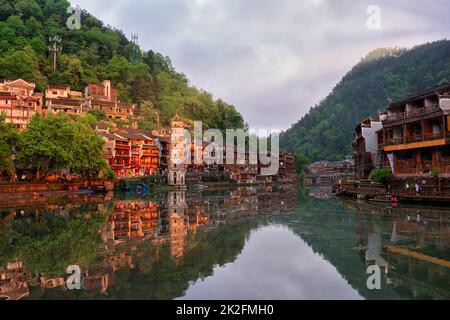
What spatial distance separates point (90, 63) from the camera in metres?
124

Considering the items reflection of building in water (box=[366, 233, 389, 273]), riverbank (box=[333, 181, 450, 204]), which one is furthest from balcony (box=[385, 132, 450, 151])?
reflection of building in water (box=[366, 233, 389, 273])

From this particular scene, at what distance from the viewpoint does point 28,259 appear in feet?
48.9

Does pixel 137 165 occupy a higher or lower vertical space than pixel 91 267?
higher

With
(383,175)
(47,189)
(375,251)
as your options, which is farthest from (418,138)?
(47,189)

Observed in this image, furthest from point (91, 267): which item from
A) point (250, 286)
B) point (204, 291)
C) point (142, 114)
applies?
point (142, 114)

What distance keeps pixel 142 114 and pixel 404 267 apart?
101 metres

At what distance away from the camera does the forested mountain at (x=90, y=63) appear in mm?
102688

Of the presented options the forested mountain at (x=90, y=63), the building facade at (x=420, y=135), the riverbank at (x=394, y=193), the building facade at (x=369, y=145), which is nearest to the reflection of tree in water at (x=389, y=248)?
the riverbank at (x=394, y=193)

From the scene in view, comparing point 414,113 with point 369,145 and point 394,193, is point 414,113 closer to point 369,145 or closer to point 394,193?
point 394,193

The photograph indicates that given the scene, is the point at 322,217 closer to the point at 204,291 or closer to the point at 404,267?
the point at 404,267

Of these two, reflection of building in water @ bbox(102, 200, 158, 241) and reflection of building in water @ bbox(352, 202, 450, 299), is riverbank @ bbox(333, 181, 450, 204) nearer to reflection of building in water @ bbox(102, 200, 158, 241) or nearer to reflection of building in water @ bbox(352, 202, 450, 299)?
reflection of building in water @ bbox(352, 202, 450, 299)

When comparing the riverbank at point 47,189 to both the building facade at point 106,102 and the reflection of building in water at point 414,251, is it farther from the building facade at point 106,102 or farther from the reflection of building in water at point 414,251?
the reflection of building in water at point 414,251

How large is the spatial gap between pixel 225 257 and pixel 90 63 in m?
122

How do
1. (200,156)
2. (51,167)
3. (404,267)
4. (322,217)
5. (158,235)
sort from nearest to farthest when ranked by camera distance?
(404,267) → (158,235) → (322,217) → (51,167) → (200,156)
